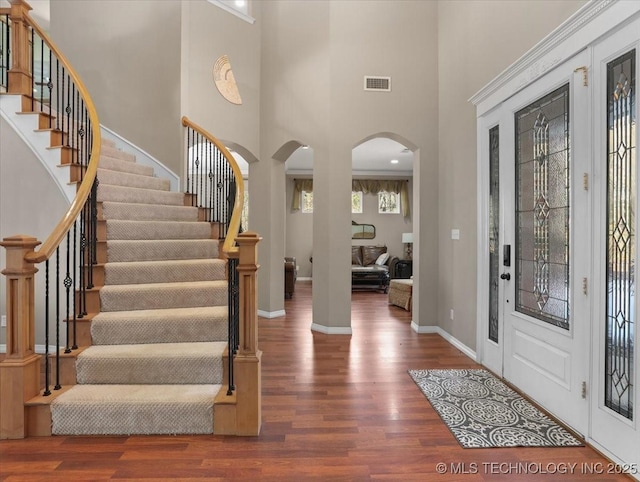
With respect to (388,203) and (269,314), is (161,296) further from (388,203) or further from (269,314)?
(388,203)

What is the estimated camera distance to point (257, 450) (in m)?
2.37

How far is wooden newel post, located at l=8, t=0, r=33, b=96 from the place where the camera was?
3.93 meters

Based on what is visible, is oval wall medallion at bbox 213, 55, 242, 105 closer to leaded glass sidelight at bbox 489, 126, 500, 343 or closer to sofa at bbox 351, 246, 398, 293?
leaded glass sidelight at bbox 489, 126, 500, 343

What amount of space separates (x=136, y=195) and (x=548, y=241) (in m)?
4.06

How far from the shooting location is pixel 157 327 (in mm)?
2992

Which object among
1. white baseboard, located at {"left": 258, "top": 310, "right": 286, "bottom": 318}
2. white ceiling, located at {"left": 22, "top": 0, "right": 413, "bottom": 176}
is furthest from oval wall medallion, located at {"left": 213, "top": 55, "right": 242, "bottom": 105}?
white baseboard, located at {"left": 258, "top": 310, "right": 286, "bottom": 318}

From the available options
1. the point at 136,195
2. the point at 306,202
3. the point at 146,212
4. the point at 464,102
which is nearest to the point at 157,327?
the point at 146,212

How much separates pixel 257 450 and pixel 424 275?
356 cm

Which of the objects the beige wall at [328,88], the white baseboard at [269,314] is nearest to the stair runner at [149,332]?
the beige wall at [328,88]

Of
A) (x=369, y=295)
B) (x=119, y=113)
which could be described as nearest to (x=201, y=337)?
(x=119, y=113)

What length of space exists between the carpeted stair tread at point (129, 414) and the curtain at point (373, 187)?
8.87m

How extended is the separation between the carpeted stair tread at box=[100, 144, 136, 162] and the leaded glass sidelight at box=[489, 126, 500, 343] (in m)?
4.28

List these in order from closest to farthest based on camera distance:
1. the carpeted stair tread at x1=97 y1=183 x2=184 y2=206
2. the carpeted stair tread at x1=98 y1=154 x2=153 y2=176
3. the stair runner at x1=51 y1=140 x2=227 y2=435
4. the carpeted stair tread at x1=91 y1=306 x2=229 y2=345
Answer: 1. the stair runner at x1=51 y1=140 x2=227 y2=435
2. the carpeted stair tread at x1=91 y1=306 x2=229 y2=345
3. the carpeted stair tread at x1=97 y1=183 x2=184 y2=206
4. the carpeted stair tread at x1=98 y1=154 x2=153 y2=176

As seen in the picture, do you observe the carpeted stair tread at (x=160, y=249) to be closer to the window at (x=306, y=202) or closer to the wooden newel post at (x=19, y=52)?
the wooden newel post at (x=19, y=52)
